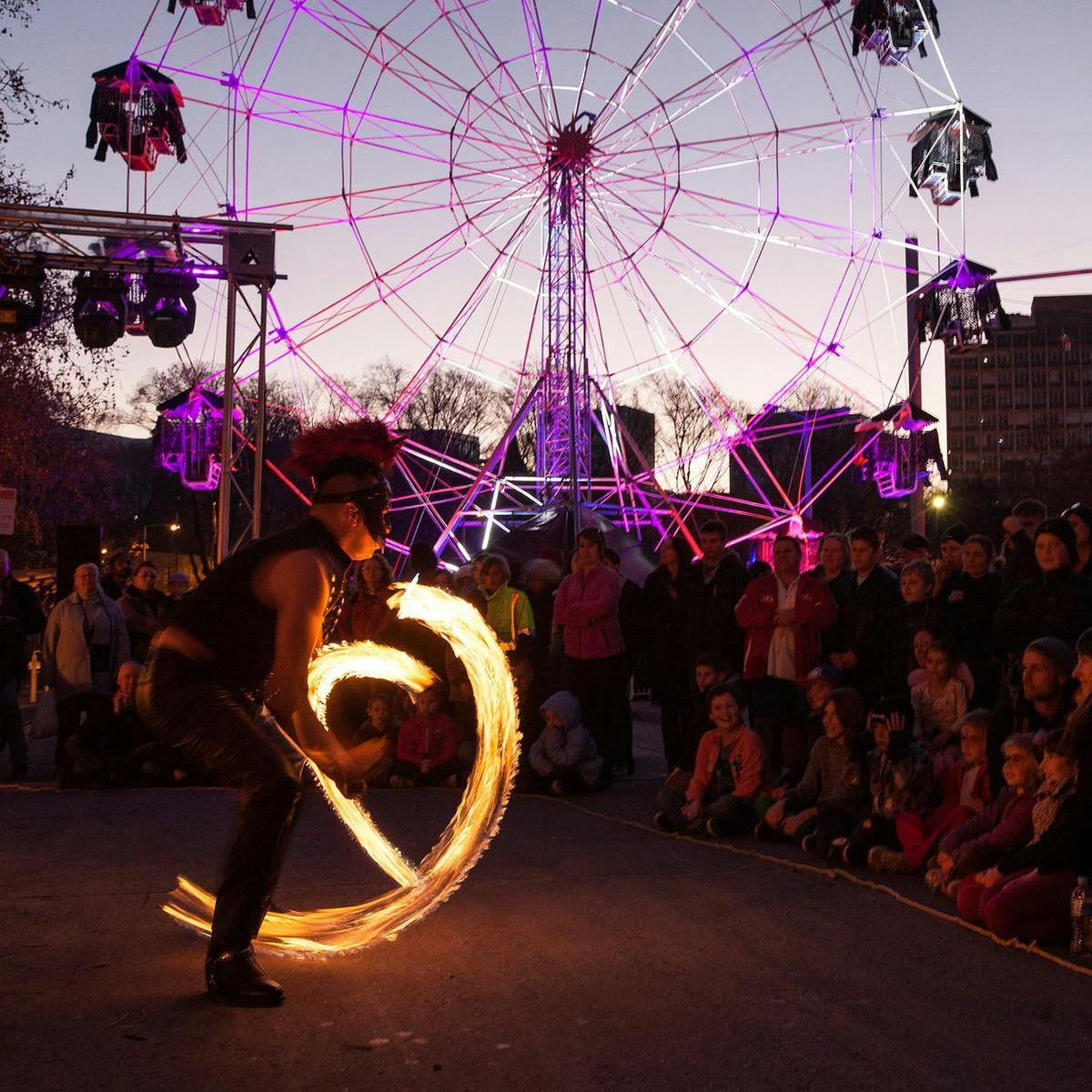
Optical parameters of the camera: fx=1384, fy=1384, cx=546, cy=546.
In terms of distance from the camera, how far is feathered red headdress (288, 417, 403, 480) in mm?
5105

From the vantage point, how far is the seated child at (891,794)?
23.9 ft

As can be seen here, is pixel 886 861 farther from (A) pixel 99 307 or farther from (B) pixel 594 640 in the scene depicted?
(A) pixel 99 307

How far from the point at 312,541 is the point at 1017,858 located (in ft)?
10.8

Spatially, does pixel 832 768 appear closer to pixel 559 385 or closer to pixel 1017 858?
pixel 1017 858

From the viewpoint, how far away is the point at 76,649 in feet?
A: 38.8

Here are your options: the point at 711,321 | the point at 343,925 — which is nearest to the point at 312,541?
the point at 343,925

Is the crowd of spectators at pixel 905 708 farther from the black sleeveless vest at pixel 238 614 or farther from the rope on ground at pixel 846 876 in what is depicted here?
the black sleeveless vest at pixel 238 614

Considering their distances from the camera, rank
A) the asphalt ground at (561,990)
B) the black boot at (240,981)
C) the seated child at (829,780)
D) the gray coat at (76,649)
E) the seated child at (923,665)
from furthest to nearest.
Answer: the gray coat at (76,649), the seated child at (923,665), the seated child at (829,780), the black boot at (240,981), the asphalt ground at (561,990)

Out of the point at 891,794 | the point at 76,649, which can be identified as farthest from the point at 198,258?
the point at 891,794

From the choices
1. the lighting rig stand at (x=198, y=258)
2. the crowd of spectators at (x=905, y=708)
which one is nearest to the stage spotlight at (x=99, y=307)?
the lighting rig stand at (x=198, y=258)

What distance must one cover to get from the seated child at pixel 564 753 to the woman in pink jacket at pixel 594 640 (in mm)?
411

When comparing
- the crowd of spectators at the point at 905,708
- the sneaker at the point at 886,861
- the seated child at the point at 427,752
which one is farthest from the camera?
the seated child at the point at 427,752

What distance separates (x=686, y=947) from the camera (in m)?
5.48

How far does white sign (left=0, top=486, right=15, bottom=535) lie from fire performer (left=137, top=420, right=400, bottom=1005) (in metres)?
13.1
